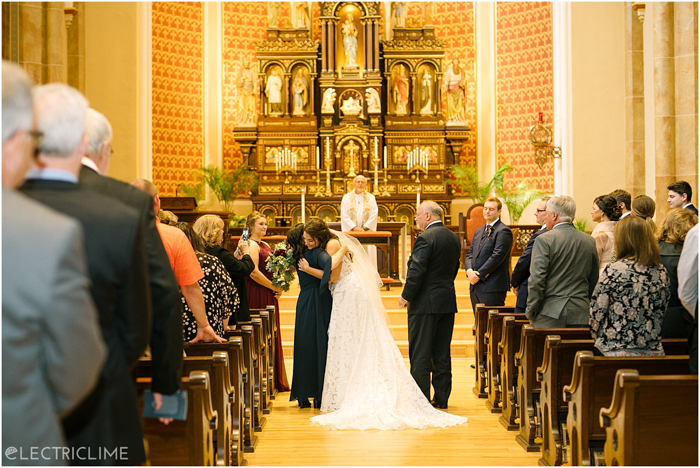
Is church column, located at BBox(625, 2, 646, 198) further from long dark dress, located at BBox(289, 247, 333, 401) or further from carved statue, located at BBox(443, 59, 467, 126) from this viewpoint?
long dark dress, located at BBox(289, 247, 333, 401)

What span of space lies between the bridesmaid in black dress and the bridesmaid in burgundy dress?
41 centimetres

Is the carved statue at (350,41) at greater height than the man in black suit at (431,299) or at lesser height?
greater

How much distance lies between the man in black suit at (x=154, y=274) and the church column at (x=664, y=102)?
700 cm

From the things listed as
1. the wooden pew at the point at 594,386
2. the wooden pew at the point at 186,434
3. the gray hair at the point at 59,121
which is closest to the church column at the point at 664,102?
the wooden pew at the point at 594,386

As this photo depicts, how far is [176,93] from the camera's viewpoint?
1547cm

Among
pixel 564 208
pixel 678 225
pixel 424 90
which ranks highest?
pixel 424 90

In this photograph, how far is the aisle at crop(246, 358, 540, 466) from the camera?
4492 millimetres

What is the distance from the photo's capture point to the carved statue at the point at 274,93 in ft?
51.1

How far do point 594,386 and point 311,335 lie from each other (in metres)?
2.77

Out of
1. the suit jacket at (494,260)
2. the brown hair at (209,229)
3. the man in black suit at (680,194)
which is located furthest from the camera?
the suit jacket at (494,260)

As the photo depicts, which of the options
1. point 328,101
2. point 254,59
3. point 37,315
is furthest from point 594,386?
point 254,59

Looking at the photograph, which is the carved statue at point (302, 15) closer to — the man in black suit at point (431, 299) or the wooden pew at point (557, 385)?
the man in black suit at point (431, 299)

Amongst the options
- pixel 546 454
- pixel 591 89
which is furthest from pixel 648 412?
pixel 591 89

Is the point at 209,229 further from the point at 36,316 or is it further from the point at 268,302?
the point at 36,316
